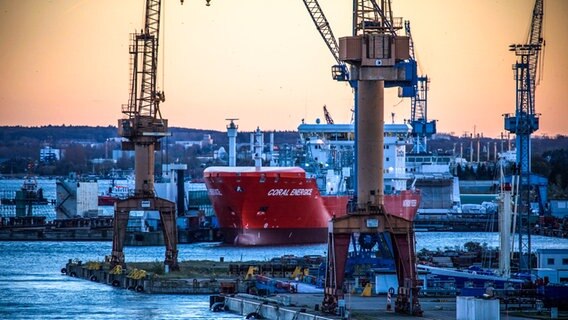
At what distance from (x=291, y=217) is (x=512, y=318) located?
55367mm

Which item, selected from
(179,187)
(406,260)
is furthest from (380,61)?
(179,187)

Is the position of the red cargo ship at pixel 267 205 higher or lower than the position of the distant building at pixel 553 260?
higher

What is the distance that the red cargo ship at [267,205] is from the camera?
97125 mm

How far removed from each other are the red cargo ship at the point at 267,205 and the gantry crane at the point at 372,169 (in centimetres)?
4994

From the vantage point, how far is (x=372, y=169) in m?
46.4

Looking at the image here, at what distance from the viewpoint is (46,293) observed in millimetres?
64062

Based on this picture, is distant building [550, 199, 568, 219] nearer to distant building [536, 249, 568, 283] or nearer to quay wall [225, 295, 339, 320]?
distant building [536, 249, 568, 283]

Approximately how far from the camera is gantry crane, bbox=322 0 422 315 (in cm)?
4588

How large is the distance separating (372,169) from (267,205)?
170 ft

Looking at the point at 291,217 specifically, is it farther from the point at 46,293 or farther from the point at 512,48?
the point at 46,293

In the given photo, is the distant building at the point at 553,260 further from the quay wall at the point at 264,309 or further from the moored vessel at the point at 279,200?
the moored vessel at the point at 279,200

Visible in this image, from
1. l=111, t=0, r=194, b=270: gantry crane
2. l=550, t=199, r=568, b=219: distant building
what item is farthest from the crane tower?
l=550, t=199, r=568, b=219: distant building

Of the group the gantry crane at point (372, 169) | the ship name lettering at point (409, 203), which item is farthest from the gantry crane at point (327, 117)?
the gantry crane at point (372, 169)

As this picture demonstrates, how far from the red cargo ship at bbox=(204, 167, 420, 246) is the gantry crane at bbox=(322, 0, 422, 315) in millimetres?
49940
